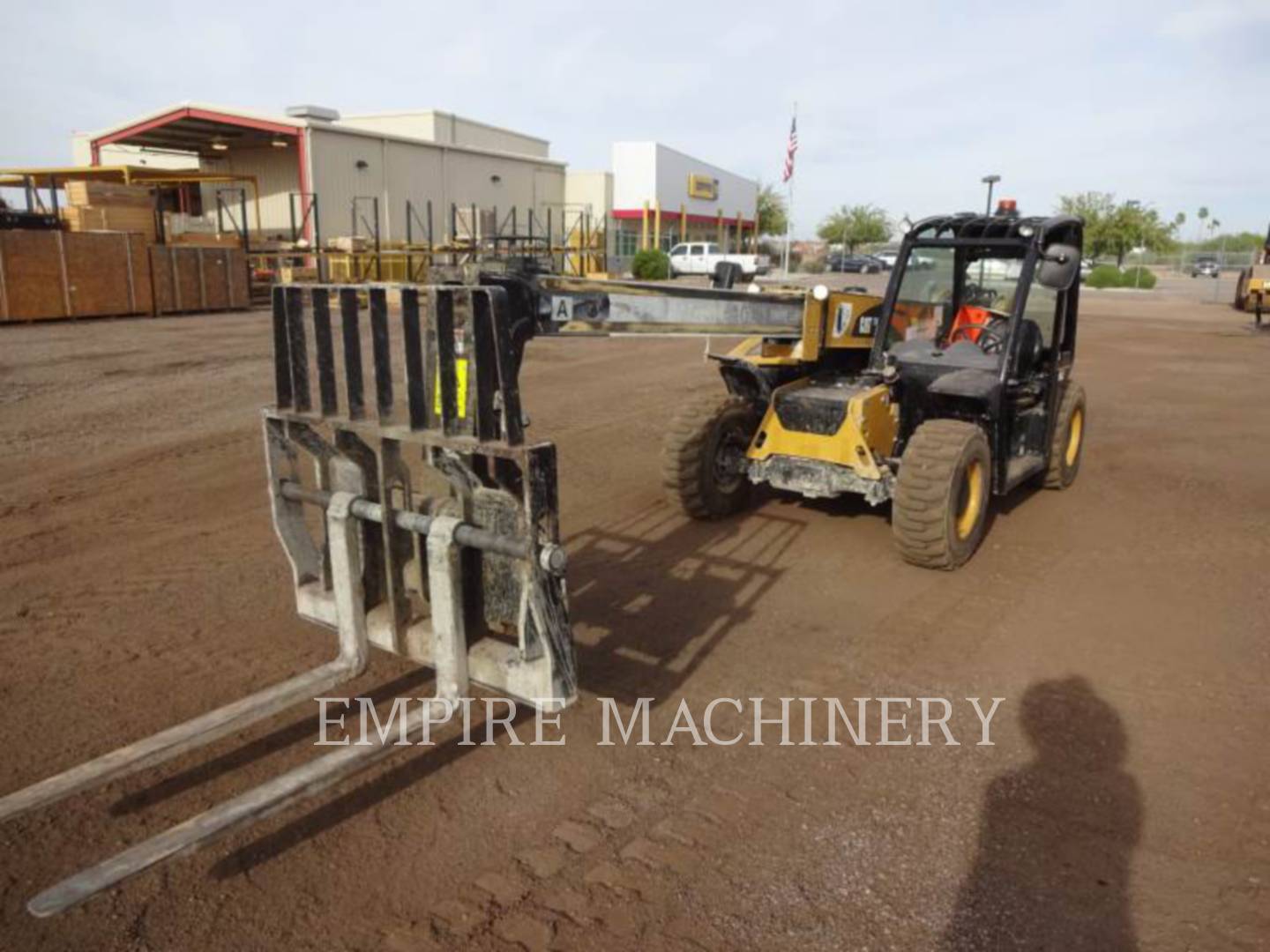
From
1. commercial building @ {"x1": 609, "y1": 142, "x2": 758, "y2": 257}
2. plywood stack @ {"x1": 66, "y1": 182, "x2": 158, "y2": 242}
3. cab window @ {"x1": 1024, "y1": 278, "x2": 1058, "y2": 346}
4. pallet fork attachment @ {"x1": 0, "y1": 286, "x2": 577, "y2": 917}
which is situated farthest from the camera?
commercial building @ {"x1": 609, "y1": 142, "x2": 758, "y2": 257}

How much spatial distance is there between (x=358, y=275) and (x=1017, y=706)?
A: 79.3ft

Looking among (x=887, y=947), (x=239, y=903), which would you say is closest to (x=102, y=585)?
(x=239, y=903)

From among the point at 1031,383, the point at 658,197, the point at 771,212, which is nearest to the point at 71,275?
the point at 1031,383

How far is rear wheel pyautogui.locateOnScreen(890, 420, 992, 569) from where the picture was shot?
5.93 m

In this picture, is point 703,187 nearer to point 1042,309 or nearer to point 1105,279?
point 1105,279

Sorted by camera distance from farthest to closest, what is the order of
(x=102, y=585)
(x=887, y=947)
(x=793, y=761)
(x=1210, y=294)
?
1. (x=1210, y=294)
2. (x=102, y=585)
3. (x=793, y=761)
4. (x=887, y=947)

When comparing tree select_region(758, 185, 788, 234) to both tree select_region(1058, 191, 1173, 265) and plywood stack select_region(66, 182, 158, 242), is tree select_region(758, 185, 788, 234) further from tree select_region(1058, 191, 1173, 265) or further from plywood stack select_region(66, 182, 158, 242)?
plywood stack select_region(66, 182, 158, 242)

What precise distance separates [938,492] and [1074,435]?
3.43 meters

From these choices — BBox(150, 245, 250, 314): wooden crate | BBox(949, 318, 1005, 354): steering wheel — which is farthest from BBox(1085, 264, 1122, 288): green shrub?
BBox(949, 318, 1005, 354): steering wheel

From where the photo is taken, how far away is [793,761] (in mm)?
3973

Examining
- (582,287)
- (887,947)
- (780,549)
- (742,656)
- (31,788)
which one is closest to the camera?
(887,947)

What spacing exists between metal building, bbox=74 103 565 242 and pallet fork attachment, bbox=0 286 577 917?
75.5 feet

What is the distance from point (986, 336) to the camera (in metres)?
7.07

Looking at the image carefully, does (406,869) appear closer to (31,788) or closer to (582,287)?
(31,788)
